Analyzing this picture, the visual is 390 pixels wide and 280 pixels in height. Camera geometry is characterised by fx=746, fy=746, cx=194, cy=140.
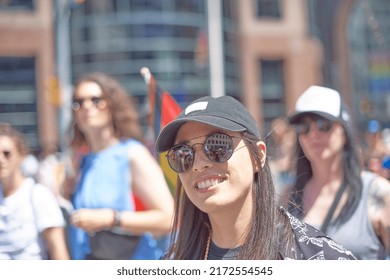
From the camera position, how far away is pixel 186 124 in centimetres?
213

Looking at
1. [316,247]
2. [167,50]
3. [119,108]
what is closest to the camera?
[316,247]

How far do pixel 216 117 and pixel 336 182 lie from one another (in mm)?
1629

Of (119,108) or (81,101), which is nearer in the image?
(81,101)

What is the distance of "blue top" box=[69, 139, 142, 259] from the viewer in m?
3.63

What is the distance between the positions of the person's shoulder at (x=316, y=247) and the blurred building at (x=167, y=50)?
22235mm

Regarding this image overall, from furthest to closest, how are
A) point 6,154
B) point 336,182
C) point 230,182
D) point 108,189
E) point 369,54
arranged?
point 369,54 < point 108,189 < point 336,182 < point 6,154 < point 230,182

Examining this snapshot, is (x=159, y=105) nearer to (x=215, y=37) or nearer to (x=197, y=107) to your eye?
(x=197, y=107)

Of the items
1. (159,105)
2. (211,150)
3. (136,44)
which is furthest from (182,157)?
(136,44)

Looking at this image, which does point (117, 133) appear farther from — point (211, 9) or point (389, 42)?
point (389, 42)

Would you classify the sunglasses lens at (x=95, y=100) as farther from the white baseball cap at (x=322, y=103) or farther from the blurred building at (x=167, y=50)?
the blurred building at (x=167, y=50)

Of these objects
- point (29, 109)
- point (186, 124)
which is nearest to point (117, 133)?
point (186, 124)

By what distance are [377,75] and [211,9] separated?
77.3ft

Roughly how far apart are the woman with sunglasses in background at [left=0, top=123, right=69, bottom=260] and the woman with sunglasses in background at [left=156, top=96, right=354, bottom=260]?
1.11 metres

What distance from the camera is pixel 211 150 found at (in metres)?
2.07
